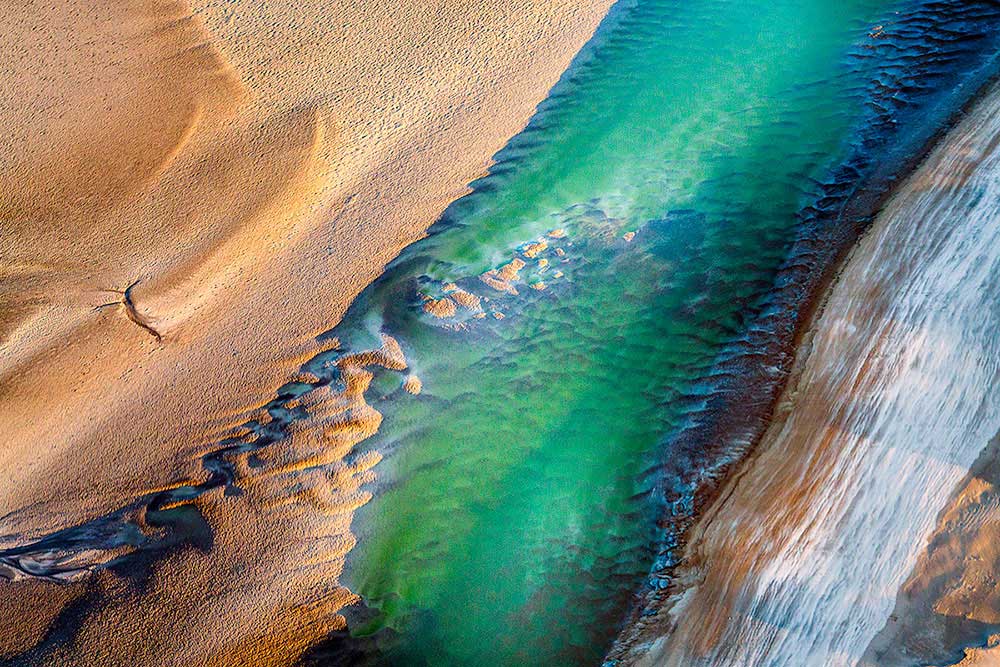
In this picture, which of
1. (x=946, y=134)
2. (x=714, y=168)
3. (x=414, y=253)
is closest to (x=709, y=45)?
(x=714, y=168)

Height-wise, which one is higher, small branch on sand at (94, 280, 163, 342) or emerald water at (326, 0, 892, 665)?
small branch on sand at (94, 280, 163, 342)

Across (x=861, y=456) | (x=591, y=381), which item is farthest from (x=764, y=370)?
(x=591, y=381)

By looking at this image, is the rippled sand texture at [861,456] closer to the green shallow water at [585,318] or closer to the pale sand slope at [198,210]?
the green shallow water at [585,318]

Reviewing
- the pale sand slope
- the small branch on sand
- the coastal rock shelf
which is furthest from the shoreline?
the small branch on sand

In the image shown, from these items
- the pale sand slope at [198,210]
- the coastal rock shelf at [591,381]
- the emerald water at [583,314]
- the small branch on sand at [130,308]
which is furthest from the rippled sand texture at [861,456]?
Result: the small branch on sand at [130,308]

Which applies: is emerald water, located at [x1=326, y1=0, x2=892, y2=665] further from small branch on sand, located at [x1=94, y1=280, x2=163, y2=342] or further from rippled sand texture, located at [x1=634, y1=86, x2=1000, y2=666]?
small branch on sand, located at [x1=94, y1=280, x2=163, y2=342]

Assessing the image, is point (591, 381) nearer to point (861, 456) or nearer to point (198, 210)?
point (861, 456)

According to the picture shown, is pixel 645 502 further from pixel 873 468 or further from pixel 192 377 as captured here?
pixel 192 377
